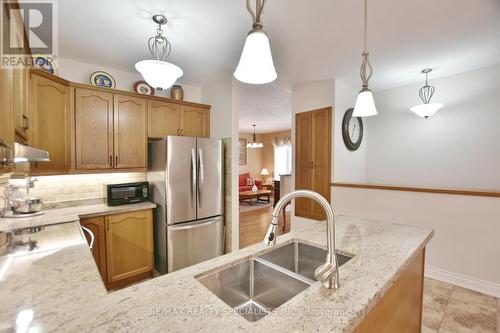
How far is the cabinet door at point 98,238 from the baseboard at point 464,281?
3.56 m

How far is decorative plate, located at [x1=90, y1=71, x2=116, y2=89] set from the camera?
8.45ft

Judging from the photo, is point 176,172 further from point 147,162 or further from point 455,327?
point 455,327

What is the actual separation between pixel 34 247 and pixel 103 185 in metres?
1.49

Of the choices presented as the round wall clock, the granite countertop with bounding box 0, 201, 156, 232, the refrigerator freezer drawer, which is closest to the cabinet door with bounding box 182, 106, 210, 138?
the granite countertop with bounding box 0, 201, 156, 232

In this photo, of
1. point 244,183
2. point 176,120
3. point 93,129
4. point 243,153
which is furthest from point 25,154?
point 243,153

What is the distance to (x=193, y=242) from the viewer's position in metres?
2.63

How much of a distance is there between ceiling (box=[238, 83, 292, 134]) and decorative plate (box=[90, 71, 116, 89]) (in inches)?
66.4

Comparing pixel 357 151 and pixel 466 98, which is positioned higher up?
pixel 466 98

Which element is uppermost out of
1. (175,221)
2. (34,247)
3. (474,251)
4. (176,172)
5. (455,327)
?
(176,172)

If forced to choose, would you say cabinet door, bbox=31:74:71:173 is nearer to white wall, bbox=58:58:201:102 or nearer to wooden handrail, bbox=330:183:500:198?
white wall, bbox=58:58:201:102

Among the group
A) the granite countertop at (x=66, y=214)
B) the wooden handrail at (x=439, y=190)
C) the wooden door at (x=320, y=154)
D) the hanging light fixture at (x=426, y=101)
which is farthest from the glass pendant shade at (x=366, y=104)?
the granite countertop at (x=66, y=214)

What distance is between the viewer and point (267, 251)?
1150 mm

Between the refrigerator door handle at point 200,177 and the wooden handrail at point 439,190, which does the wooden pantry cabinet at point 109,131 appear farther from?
the wooden handrail at point 439,190

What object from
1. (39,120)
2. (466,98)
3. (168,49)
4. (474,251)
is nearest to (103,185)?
(39,120)
